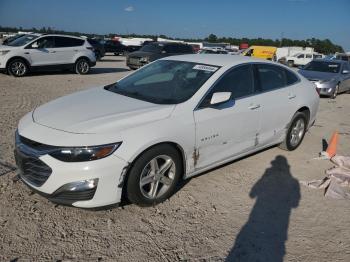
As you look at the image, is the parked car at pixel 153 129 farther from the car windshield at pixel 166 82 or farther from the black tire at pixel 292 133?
the black tire at pixel 292 133

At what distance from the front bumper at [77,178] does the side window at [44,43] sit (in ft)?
37.6

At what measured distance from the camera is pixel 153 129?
3613 mm

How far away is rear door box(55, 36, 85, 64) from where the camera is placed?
14417mm

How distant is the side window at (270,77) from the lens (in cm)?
513

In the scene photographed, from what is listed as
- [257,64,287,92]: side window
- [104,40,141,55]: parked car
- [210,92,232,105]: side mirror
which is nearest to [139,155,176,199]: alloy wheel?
[210,92,232,105]: side mirror

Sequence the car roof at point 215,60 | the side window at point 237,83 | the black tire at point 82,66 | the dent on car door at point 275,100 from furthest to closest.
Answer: the black tire at point 82,66 < the dent on car door at point 275,100 < the car roof at point 215,60 < the side window at point 237,83

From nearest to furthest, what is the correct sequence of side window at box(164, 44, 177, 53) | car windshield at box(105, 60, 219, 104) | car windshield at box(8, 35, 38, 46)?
car windshield at box(105, 60, 219, 104) < car windshield at box(8, 35, 38, 46) < side window at box(164, 44, 177, 53)

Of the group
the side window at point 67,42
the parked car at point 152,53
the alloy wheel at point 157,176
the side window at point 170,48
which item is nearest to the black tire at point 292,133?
the alloy wheel at point 157,176

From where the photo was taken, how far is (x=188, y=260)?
3111 millimetres

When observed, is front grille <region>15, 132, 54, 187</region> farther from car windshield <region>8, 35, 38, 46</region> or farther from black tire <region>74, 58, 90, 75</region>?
black tire <region>74, 58, 90, 75</region>

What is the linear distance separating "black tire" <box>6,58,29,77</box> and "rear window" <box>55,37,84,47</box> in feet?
5.28

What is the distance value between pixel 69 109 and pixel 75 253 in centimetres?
159

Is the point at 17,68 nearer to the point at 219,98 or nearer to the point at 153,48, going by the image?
the point at 153,48

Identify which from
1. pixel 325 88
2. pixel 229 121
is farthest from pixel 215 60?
pixel 325 88
